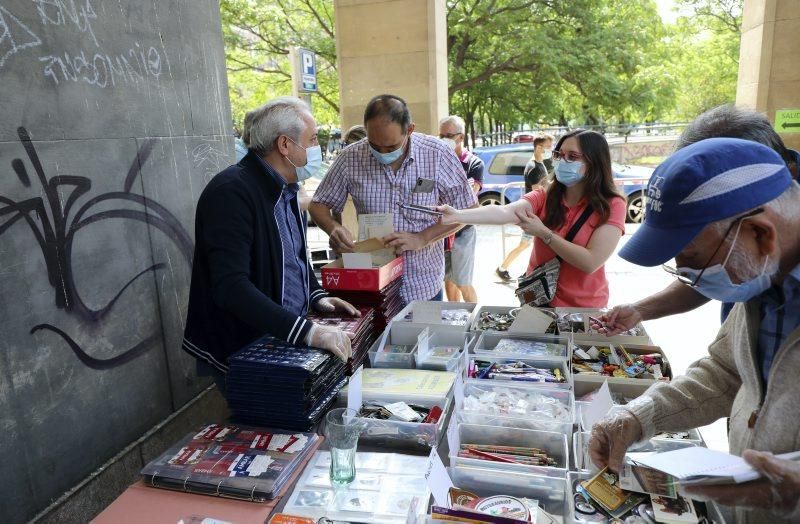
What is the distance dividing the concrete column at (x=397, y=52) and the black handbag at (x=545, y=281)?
458cm

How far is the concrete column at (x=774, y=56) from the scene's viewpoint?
5.86 metres

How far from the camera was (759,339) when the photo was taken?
133 centimetres

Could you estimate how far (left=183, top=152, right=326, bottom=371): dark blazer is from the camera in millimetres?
1976

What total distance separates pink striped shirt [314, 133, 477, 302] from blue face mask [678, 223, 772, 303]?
195 centimetres

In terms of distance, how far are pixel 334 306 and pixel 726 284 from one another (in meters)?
1.60

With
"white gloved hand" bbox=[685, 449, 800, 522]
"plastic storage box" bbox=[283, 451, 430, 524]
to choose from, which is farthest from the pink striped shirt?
"white gloved hand" bbox=[685, 449, 800, 522]

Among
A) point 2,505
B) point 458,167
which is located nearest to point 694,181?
point 458,167

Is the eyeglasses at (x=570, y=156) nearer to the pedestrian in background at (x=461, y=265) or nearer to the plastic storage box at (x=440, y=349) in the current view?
the plastic storage box at (x=440, y=349)

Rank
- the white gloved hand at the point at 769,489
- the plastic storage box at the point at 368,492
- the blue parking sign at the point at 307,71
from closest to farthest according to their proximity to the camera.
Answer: the white gloved hand at the point at 769,489
the plastic storage box at the point at 368,492
the blue parking sign at the point at 307,71

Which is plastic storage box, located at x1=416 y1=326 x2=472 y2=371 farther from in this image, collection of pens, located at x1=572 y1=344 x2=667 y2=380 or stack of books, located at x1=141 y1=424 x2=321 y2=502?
stack of books, located at x1=141 y1=424 x2=321 y2=502

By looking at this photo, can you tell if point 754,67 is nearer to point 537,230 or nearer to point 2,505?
point 537,230

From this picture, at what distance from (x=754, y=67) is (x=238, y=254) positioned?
6591 millimetres

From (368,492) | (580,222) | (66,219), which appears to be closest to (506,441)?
(368,492)

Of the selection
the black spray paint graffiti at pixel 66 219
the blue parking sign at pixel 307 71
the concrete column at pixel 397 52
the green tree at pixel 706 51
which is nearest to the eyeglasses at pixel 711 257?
the black spray paint graffiti at pixel 66 219
